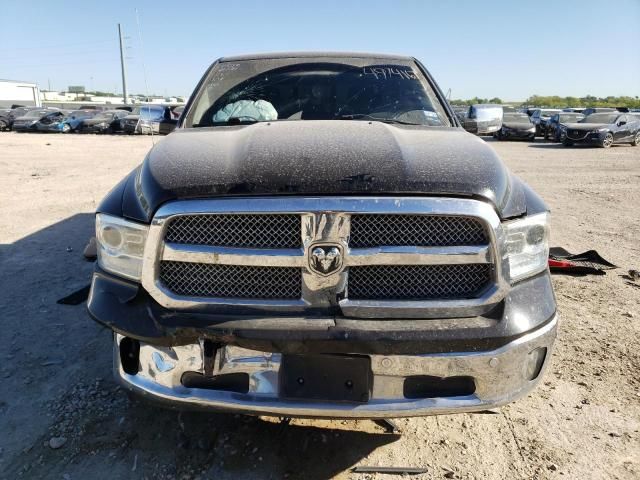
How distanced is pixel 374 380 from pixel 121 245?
1.24 meters

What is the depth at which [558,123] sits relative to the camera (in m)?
24.1

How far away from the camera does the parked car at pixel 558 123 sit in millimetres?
23602

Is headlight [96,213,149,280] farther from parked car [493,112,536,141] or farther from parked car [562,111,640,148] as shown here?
parked car [493,112,536,141]

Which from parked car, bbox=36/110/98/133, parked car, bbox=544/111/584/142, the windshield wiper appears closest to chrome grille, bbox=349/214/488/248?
the windshield wiper

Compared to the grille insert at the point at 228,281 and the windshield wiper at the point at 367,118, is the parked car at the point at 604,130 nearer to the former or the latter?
the windshield wiper at the point at 367,118

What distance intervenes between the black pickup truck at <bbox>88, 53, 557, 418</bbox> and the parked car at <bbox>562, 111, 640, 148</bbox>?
73.3 ft

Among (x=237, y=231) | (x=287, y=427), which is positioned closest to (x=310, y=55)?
(x=237, y=231)

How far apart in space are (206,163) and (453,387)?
1436mm

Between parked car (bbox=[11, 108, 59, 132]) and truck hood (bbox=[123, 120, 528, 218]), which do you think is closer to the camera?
truck hood (bbox=[123, 120, 528, 218])

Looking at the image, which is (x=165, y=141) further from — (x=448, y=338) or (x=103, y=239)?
(x=448, y=338)

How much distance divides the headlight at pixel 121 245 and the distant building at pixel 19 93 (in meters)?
71.0

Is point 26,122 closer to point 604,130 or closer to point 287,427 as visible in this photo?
point 604,130

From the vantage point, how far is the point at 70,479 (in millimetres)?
2201

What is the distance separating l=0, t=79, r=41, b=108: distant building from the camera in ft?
205
